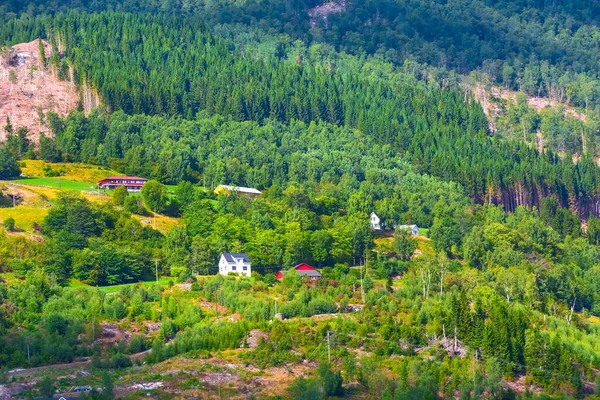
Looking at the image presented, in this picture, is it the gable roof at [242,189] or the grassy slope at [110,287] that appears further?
the gable roof at [242,189]

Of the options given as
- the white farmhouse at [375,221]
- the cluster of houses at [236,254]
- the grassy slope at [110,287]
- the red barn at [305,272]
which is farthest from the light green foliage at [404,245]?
the grassy slope at [110,287]

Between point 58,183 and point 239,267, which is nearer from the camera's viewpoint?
point 239,267

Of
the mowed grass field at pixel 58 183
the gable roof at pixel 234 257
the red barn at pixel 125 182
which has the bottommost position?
the gable roof at pixel 234 257

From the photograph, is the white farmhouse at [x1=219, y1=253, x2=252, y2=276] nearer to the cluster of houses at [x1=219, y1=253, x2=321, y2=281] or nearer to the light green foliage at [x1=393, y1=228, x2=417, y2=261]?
the cluster of houses at [x1=219, y1=253, x2=321, y2=281]

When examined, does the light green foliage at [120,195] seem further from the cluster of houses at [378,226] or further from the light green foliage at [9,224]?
the cluster of houses at [378,226]

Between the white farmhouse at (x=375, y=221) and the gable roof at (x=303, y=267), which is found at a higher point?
the gable roof at (x=303, y=267)

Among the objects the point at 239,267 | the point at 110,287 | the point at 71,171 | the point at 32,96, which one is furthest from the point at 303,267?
the point at 32,96

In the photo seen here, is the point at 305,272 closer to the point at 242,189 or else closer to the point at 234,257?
the point at 234,257
